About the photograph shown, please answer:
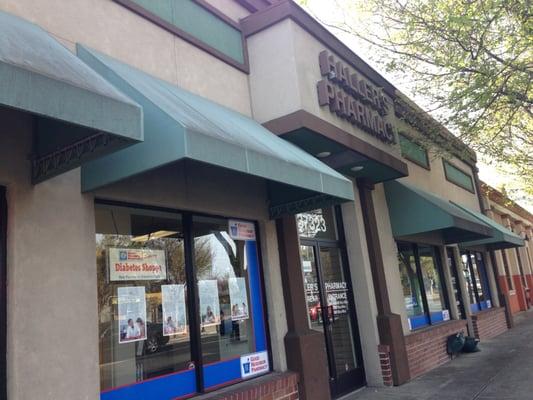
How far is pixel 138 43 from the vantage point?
554 centimetres

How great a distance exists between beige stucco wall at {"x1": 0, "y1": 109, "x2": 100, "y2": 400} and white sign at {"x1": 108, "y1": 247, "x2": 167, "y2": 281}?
1.28ft

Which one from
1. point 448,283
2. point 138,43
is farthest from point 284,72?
point 448,283

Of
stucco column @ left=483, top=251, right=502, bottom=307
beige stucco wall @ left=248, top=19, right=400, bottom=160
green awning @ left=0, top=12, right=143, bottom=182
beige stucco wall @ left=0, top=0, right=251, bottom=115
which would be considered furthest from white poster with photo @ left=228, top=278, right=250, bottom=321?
stucco column @ left=483, top=251, right=502, bottom=307

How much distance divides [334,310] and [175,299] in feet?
12.3

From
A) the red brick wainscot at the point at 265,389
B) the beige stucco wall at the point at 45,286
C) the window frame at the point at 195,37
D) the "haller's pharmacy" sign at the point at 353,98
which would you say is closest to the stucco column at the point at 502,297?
the "haller's pharmacy" sign at the point at 353,98

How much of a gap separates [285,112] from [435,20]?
4.36m

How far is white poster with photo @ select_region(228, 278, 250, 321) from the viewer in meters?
6.12

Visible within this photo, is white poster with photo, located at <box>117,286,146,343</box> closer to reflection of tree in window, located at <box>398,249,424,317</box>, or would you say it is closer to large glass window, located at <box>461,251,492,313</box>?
reflection of tree in window, located at <box>398,249,424,317</box>

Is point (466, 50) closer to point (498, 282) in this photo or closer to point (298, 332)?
point (298, 332)

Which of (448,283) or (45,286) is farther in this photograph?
(448,283)

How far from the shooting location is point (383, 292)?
8.88 meters

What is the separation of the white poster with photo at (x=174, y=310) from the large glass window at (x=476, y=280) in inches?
439

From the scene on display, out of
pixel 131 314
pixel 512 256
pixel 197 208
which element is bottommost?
pixel 131 314

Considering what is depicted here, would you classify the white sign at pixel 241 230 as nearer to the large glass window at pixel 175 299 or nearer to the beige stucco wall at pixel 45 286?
the large glass window at pixel 175 299
